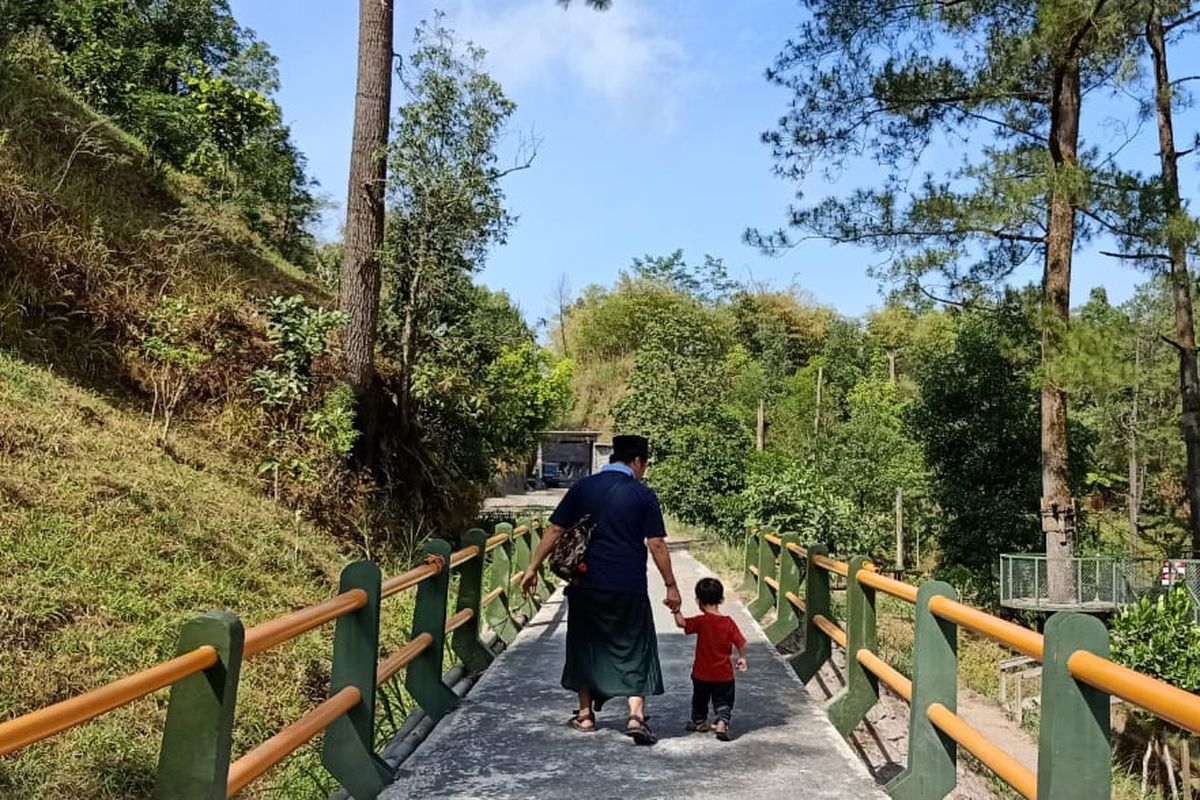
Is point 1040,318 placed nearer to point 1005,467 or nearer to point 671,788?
point 1005,467

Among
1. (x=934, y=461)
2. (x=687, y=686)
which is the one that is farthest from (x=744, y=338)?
(x=687, y=686)

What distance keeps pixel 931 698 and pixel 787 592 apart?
4.39m

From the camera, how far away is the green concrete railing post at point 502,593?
8.48 metres

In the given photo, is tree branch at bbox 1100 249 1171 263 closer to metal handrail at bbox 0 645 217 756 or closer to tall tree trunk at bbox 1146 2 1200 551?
tall tree trunk at bbox 1146 2 1200 551

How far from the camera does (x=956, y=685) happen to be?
155 inches

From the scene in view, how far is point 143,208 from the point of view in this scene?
13008mm

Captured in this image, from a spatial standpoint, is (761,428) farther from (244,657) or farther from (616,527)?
(244,657)

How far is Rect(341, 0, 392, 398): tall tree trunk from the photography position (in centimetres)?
1218

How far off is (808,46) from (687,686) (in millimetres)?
12872

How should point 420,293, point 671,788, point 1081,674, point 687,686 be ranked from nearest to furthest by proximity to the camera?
point 1081,674
point 671,788
point 687,686
point 420,293

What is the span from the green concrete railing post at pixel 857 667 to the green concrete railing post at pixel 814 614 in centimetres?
131

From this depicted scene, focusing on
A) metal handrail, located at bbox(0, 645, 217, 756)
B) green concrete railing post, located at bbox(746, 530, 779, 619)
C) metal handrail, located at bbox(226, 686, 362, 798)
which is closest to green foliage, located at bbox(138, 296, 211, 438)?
A: green concrete railing post, located at bbox(746, 530, 779, 619)

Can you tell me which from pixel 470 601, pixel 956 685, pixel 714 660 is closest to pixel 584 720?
pixel 714 660

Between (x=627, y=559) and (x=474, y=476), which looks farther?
(x=474, y=476)
